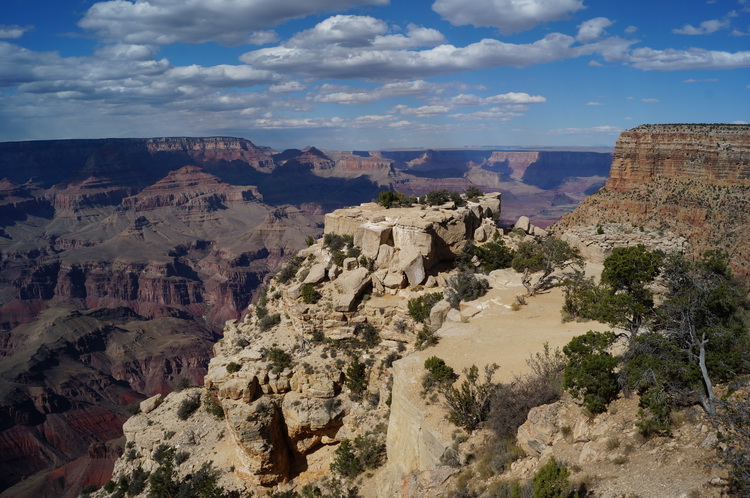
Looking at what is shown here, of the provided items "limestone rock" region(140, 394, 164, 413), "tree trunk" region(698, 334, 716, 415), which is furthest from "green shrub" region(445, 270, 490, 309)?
"limestone rock" region(140, 394, 164, 413)

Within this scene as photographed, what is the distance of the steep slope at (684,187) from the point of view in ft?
162

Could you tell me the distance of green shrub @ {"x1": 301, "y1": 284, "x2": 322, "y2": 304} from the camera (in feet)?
85.4

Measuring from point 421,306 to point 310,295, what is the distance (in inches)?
280

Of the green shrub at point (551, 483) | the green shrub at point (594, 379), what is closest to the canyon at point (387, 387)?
the green shrub at point (594, 379)

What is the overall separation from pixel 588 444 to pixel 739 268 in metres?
45.2

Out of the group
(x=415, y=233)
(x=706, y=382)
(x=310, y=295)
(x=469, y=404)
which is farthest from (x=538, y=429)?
(x=310, y=295)

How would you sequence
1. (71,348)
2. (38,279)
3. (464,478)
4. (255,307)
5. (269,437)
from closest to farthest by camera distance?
1. (464,478)
2. (269,437)
3. (255,307)
4. (71,348)
5. (38,279)

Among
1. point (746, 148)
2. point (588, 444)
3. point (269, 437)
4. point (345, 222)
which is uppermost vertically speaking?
point (746, 148)

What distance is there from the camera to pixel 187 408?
2712 cm

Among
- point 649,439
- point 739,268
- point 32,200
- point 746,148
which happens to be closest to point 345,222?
point 649,439

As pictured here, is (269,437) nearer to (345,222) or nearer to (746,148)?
(345,222)

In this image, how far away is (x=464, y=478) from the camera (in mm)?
11688

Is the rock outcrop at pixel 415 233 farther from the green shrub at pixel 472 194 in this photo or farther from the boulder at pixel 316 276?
the green shrub at pixel 472 194

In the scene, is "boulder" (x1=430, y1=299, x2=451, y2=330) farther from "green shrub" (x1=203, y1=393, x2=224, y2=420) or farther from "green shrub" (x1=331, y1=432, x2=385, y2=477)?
"green shrub" (x1=203, y1=393, x2=224, y2=420)
